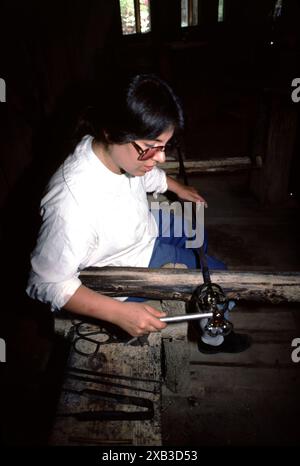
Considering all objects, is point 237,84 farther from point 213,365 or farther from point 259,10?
point 213,365

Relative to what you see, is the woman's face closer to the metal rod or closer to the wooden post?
the metal rod

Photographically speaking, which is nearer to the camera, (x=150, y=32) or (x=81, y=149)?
(x=81, y=149)

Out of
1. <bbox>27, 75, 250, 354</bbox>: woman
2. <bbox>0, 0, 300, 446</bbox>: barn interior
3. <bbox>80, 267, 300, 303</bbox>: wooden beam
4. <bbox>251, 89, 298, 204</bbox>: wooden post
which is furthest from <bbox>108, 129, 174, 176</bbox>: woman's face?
<bbox>251, 89, 298, 204</bbox>: wooden post

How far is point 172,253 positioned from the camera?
9.48 ft

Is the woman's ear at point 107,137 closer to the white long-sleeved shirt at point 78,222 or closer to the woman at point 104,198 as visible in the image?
the woman at point 104,198

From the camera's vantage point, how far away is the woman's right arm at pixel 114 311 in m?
2.08

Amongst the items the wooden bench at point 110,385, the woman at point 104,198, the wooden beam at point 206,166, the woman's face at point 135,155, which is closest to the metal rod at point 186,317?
the woman at point 104,198

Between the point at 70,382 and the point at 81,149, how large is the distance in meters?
1.79

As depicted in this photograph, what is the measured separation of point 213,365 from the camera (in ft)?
13.0

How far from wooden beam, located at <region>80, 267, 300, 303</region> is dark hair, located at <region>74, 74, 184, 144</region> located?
104cm

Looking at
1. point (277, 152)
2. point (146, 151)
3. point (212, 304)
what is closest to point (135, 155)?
point (146, 151)

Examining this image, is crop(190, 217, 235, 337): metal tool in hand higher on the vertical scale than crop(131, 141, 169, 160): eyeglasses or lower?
lower

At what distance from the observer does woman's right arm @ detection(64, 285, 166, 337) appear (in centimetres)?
208
